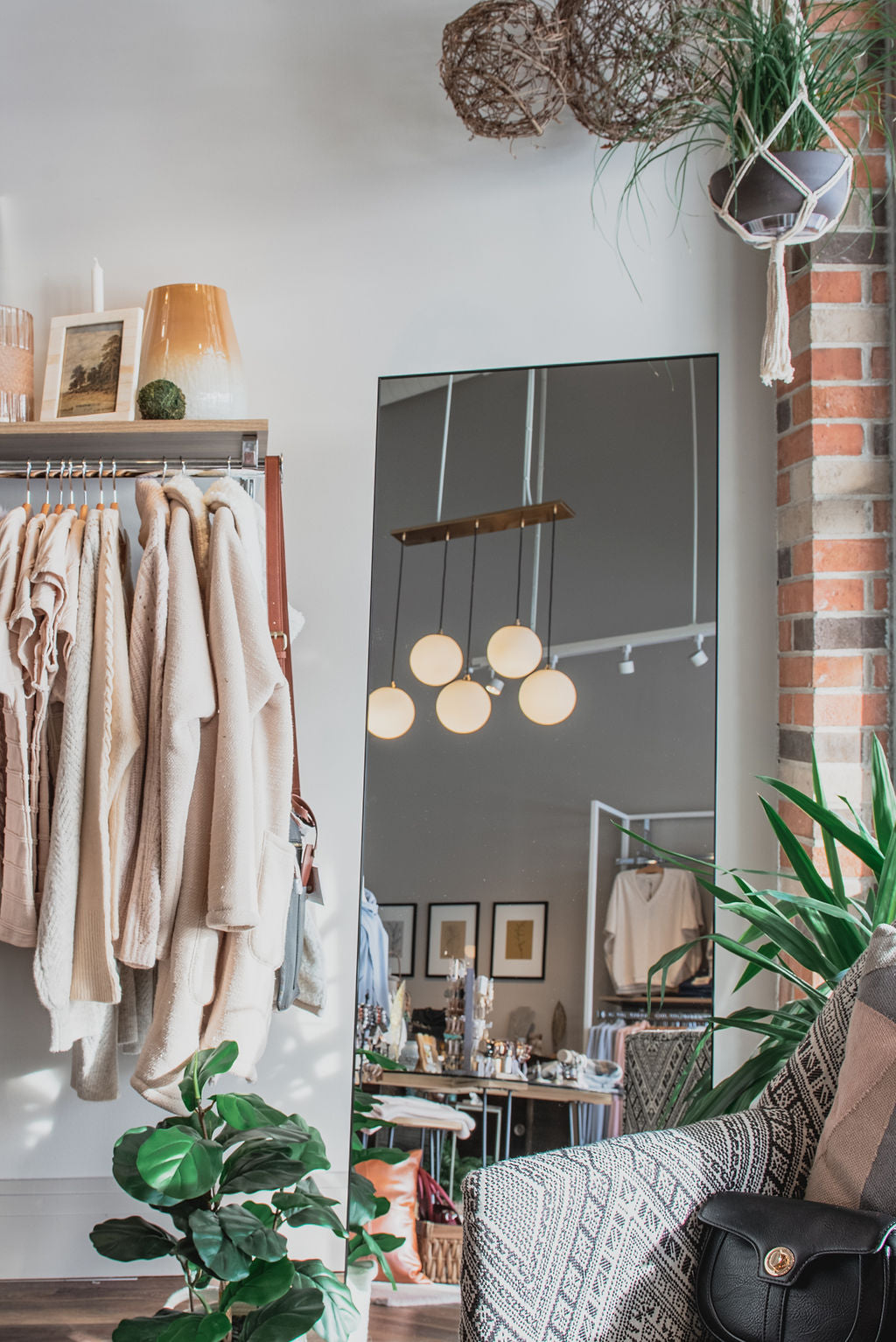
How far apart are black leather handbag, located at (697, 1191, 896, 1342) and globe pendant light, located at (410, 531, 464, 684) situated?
1.20m

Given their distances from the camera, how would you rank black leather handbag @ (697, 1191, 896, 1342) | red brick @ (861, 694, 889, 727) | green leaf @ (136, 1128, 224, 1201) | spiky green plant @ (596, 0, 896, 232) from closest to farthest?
black leather handbag @ (697, 1191, 896, 1342) → green leaf @ (136, 1128, 224, 1201) → spiky green plant @ (596, 0, 896, 232) → red brick @ (861, 694, 889, 727)

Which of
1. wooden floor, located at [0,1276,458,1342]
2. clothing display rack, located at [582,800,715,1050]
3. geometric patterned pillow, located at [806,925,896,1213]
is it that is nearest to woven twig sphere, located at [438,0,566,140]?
clothing display rack, located at [582,800,715,1050]

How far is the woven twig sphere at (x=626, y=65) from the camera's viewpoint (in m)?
1.88

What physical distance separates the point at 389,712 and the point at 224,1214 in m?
0.96

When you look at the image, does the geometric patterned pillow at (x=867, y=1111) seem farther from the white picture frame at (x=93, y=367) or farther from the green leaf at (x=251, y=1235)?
the white picture frame at (x=93, y=367)

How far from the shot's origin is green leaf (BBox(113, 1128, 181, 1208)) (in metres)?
1.47

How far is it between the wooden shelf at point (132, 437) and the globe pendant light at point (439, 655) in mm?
456

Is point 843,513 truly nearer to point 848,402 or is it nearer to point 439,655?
point 848,402

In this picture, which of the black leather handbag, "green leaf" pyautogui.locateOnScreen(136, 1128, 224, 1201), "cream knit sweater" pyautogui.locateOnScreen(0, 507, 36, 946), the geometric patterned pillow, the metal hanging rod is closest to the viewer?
the black leather handbag

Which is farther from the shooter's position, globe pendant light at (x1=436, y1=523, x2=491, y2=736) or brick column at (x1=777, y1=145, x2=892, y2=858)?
globe pendant light at (x1=436, y1=523, x2=491, y2=736)

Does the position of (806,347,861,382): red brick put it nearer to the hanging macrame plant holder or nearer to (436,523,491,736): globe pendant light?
the hanging macrame plant holder

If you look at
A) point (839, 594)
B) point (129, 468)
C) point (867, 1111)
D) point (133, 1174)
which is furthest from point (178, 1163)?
point (839, 594)

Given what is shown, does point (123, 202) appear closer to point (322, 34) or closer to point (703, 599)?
point (322, 34)

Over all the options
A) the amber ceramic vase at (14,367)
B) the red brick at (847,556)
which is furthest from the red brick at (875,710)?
the amber ceramic vase at (14,367)
